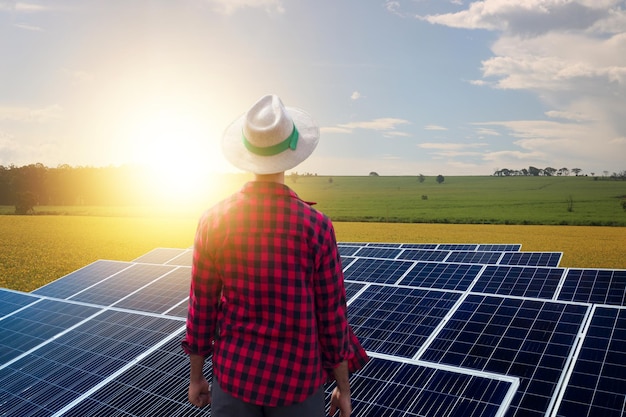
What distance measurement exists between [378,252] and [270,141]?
1463 centimetres

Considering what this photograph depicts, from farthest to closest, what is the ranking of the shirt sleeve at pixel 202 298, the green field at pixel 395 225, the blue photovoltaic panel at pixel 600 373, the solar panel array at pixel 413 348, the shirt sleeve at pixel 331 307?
the green field at pixel 395 225 → the solar panel array at pixel 413 348 → the blue photovoltaic panel at pixel 600 373 → the shirt sleeve at pixel 202 298 → the shirt sleeve at pixel 331 307

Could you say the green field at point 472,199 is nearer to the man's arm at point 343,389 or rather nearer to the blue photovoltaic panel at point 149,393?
the blue photovoltaic panel at point 149,393

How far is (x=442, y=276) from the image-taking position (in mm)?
11781

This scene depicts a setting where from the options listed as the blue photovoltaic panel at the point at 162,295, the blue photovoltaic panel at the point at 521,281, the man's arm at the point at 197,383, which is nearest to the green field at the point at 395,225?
the blue photovoltaic panel at the point at 162,295

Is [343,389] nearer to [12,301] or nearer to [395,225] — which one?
[12,301]

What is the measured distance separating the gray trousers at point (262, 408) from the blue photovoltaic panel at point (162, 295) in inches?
293

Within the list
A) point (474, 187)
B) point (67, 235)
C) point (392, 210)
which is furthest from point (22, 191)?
point (474, 187)

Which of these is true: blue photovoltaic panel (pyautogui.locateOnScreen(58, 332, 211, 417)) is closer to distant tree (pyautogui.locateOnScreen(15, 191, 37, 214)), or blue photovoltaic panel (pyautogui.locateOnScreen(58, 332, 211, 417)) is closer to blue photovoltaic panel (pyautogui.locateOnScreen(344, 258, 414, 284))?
blue photovoltaic panel (pyautogui.locateOnScreen(344, 258, 414, 284))

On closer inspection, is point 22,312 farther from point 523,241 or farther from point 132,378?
point 523,241

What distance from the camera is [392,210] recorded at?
190 feet

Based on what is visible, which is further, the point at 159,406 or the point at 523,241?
the point at 523,241

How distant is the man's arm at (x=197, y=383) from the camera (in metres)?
3.75

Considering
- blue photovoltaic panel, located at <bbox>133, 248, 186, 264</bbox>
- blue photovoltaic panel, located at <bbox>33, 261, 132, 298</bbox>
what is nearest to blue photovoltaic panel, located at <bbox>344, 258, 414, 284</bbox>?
blue photovoltaic panel, located at <bbox>133, 248, 186, 264</bbox>

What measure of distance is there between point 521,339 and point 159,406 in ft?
16.4
